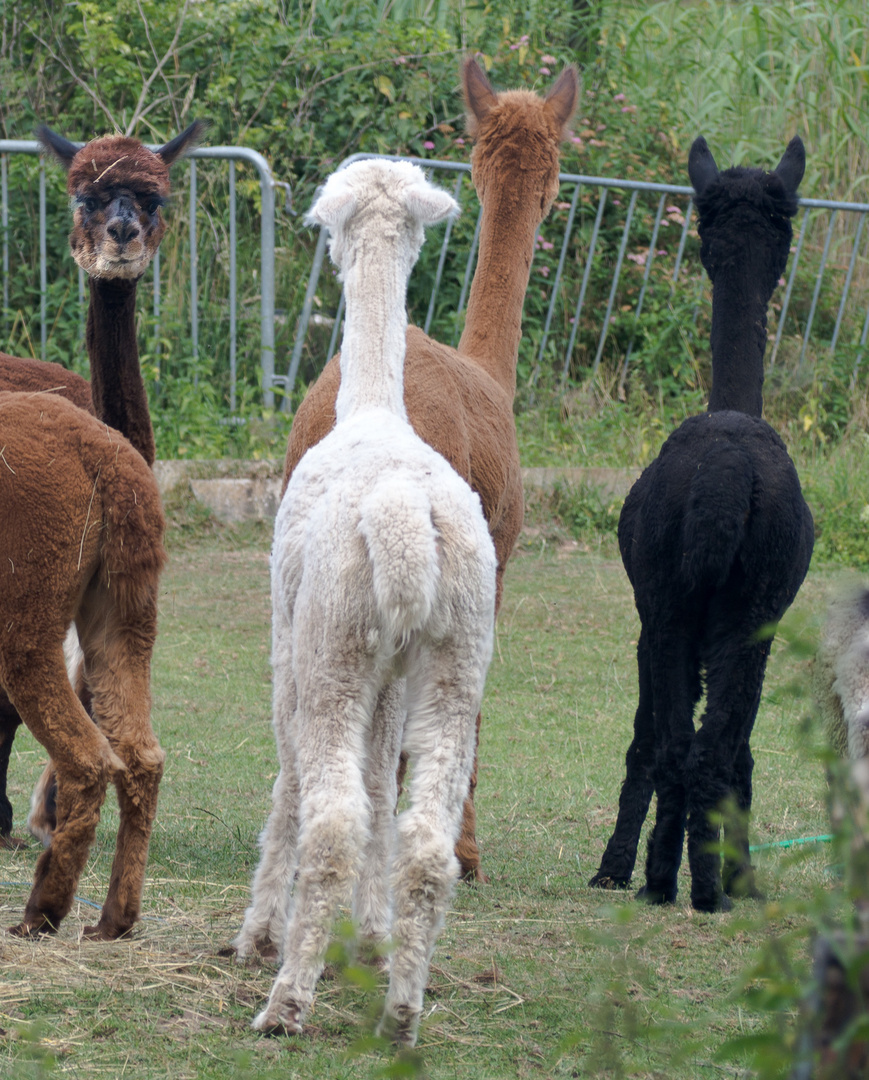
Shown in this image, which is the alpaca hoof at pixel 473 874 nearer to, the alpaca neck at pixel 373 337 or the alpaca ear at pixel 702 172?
the alpaca neck at pixel 373 337

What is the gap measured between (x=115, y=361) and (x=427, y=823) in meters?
2.17

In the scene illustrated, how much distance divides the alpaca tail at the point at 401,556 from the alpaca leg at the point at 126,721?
954 mm

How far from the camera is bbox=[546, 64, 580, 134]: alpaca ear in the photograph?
505 centimetres

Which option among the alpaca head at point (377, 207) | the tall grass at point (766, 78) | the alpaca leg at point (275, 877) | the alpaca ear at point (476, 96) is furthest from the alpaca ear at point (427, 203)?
the tall grass at point (766, 78)

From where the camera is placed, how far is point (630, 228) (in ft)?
35.7

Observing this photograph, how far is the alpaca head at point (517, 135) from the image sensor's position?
16.0ft

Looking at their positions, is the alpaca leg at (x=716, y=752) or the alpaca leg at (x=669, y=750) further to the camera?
the alpaca leg at (x=669, y=750)

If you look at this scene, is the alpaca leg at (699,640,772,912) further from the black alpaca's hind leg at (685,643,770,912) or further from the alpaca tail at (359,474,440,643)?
the alpaca tail at (359,474,440,643)

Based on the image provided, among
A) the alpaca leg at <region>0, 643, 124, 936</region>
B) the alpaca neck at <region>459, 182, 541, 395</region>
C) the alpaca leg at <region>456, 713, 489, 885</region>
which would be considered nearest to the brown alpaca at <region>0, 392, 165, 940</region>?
the alpaca leg at <region>0, 643, 124, 936</region>

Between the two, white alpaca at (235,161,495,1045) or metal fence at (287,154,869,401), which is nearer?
white alpaca at (235,161,495,1045)

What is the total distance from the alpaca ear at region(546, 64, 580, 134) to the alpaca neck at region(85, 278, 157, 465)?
1856 mm

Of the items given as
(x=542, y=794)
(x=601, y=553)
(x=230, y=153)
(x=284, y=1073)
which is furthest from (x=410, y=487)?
(x=230, y=153)

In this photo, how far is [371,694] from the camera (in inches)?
108

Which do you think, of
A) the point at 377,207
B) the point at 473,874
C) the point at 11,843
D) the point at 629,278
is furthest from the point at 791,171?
the point at 629,278
